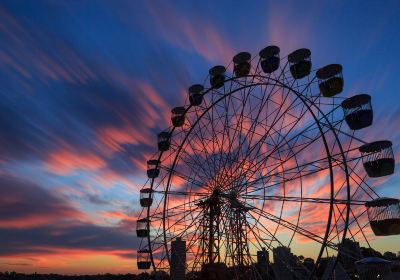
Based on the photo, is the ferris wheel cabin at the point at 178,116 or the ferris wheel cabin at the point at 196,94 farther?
the ferris wheel cabin at the point at 178,116

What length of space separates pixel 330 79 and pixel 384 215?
7588 mm

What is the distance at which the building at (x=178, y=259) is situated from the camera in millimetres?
25755

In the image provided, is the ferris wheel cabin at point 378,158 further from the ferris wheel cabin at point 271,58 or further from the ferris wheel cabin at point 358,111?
the ferris wheel cabin at point 271,58

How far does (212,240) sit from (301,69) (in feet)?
37.6

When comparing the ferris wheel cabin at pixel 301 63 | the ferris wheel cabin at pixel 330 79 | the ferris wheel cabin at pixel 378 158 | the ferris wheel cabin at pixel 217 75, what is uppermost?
the ferris wheel cabin at pixel 217 75

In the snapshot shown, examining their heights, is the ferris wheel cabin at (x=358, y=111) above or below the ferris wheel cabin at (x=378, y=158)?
above

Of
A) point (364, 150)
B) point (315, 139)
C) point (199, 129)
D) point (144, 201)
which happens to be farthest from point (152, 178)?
point (364, 150)

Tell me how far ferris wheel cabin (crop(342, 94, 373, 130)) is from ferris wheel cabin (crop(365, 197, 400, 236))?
3.94 meters

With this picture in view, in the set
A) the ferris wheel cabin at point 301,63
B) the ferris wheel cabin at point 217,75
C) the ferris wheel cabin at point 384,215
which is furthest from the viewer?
the ferris wheel cabin at point 217,75

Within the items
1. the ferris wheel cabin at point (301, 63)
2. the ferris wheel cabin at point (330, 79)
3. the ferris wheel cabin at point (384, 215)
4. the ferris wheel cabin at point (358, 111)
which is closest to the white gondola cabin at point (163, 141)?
the ferris wheel cabin at point (301, 63)

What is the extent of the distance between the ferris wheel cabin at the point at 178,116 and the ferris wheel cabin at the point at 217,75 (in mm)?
3314

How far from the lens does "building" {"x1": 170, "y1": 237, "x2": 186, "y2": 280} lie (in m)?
25.8

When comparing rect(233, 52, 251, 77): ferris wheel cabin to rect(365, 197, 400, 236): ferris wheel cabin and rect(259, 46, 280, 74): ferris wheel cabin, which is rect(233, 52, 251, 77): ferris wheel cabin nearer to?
rect(259, 46, 280, 74): ferris wheel cabin

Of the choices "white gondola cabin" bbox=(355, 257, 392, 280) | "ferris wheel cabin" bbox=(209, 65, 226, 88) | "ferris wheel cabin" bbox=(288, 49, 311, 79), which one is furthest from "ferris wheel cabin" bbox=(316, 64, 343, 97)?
"white gondola cabin" bbox=(355, 257, 392, 280)
